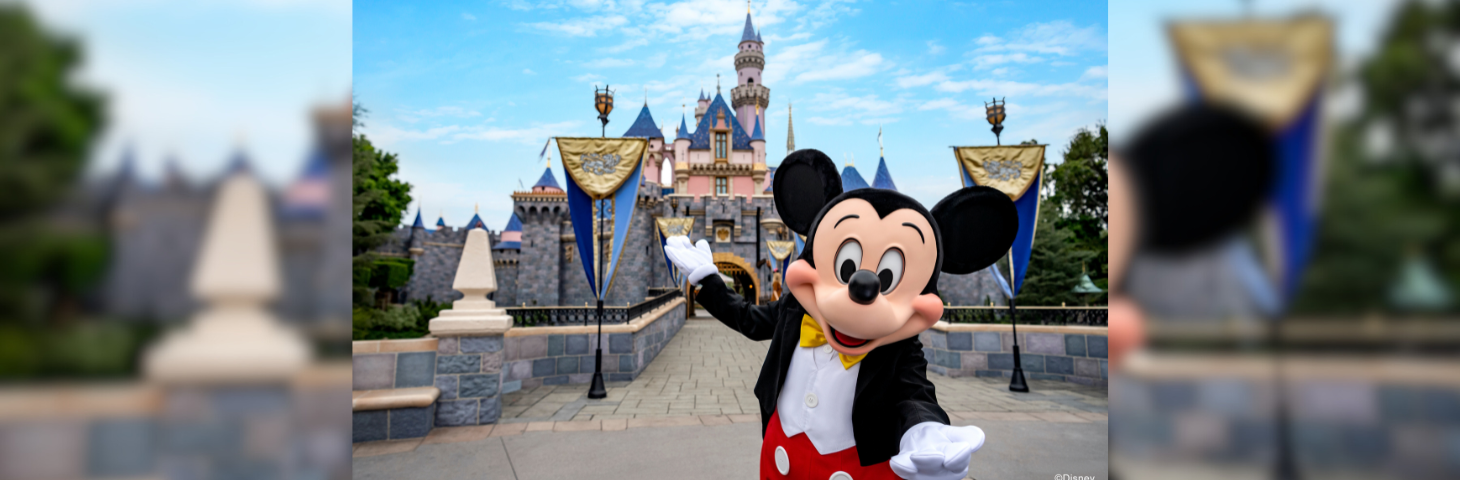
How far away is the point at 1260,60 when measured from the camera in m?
0.64

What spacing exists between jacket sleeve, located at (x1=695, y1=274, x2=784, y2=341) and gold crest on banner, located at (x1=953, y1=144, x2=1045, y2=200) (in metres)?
5.18

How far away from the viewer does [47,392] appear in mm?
713

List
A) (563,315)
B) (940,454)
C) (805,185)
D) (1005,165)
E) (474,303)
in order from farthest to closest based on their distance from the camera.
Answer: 1. (563,315)
2. (1005,165)
3. (474,303)
4. (805,185)
5. (940,454)

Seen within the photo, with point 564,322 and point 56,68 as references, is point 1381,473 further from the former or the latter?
point 564,322

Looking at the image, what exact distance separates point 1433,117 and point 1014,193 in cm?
683

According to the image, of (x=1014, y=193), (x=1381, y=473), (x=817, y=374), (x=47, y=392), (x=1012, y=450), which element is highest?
(x=1014, y=193)

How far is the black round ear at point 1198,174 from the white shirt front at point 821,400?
1547 mm

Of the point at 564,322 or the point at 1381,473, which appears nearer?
the point at 1381,473

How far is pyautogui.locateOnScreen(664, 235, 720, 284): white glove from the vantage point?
2724mm

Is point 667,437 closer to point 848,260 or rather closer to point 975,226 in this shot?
point 848,260

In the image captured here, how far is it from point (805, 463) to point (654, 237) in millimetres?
24363

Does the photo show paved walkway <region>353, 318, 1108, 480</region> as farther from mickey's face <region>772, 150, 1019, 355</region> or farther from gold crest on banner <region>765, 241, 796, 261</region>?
gold crest on banner <region>765, 241, 796, 261</region>

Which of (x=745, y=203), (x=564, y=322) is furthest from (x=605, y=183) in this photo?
(x=745, y=203)

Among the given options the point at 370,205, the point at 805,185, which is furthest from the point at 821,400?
the point at 370,205
